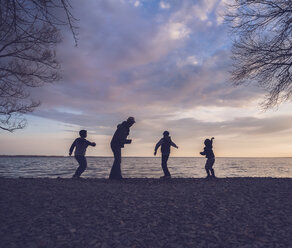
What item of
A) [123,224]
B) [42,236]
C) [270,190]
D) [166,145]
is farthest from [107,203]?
[166,145]

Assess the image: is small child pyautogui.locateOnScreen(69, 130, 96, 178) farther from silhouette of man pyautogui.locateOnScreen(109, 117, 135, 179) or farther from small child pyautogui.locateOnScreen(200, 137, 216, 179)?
small child pyautogui.locateOnScreen(200, 137, 216, 179)

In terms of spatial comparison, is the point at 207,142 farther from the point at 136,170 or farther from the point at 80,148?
the point at 136,170

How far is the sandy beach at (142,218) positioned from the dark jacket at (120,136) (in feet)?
12.5

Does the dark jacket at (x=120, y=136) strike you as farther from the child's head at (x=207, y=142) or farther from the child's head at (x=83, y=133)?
the child's head at (x=207, y=142)

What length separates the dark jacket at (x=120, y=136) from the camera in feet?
37.3

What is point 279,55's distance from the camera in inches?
454

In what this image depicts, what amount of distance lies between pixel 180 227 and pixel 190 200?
197 centimetres

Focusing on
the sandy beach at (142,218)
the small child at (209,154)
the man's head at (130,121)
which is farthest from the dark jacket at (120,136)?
the small child at (209,154)

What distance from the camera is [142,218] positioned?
17.6ft

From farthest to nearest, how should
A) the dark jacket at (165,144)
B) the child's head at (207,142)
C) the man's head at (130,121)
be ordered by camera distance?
the child's head at (207,142), the dark jacket at (165,144), the man's head at (130,121)

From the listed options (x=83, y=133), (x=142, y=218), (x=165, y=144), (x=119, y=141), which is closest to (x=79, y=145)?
(x=83, y=133)

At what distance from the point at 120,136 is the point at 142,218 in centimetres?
631

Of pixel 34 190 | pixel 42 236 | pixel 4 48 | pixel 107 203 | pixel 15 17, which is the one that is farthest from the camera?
pixel 4 48

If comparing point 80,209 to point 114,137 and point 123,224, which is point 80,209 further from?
point 114,137
